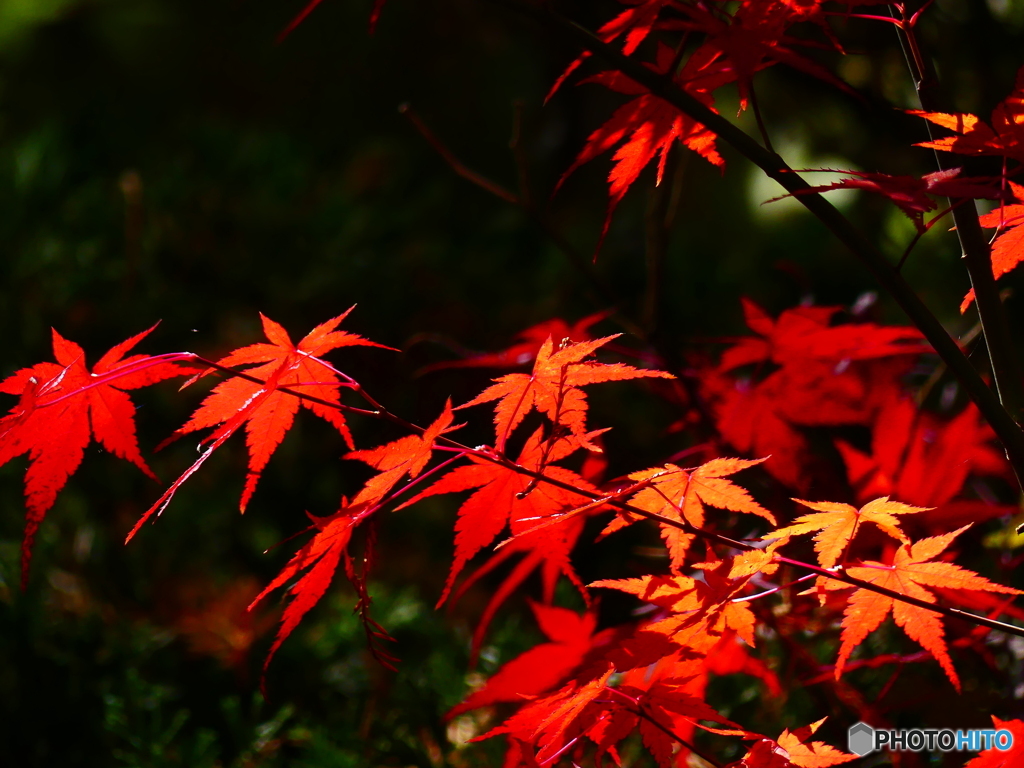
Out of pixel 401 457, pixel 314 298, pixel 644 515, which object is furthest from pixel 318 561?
pixel 314 298

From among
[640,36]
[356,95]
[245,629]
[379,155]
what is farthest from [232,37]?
[640,36]

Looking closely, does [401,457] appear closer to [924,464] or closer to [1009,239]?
[1009,239]

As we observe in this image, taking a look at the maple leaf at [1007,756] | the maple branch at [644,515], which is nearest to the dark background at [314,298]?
the maple branch at [644,515]

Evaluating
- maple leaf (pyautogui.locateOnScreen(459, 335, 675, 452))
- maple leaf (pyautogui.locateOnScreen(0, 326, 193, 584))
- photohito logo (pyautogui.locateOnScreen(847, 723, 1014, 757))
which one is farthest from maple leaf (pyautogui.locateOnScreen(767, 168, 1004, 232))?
photohito logo (pyautogui.locateOnScreen(847, 723, 1014, 757))

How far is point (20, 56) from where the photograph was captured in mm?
3215

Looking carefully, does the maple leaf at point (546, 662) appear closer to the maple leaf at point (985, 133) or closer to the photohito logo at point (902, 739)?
the photohito logo at point (902, 739)

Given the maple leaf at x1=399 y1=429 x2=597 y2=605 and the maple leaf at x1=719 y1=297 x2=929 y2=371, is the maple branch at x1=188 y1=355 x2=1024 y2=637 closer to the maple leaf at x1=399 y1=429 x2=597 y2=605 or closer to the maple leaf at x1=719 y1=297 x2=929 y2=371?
the maple leaf at x1=399 y1=429 x2=597 y2=605

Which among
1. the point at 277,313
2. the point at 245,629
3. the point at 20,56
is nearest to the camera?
the point at 245,629

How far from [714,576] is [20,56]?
375cm

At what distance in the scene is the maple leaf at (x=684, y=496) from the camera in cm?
45

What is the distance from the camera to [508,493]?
0.46 meters

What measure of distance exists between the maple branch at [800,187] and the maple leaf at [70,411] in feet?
0.86

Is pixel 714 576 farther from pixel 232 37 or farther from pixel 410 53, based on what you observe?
pixel 232 37

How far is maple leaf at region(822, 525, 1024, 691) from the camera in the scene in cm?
42
